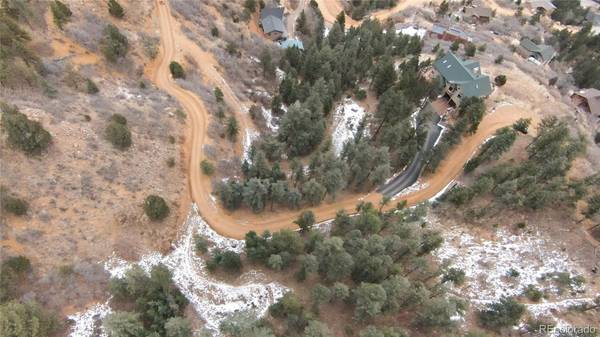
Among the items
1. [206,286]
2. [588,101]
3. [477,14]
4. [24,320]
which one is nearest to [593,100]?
[588,101]

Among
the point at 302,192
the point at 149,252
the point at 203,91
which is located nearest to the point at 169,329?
the point at 149,252

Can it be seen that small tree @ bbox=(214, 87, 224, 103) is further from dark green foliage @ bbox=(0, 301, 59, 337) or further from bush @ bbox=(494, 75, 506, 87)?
bush @ bbox=(494, 75, 506, 87)

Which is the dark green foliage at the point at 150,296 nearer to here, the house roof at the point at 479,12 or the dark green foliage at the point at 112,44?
the dark green foliage at the point at 112,44

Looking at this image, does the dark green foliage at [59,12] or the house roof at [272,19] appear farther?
the house roof at [272,19]

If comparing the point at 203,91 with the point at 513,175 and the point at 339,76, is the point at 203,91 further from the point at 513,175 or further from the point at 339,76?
the point at 513,175

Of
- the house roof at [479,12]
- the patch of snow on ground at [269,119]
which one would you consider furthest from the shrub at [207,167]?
the house roof at [479,12]

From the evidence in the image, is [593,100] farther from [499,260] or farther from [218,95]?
[218,95]
